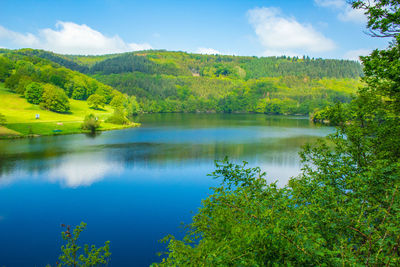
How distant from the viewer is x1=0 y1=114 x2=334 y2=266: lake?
1638 cm

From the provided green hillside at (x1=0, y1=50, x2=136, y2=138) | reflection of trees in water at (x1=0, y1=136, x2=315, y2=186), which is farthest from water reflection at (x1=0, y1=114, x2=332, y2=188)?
green hillside at (x1=0, y1=50, x2=136, y2=138)

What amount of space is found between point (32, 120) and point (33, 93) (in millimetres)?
17145

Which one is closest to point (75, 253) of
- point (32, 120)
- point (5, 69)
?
point (32, 120)

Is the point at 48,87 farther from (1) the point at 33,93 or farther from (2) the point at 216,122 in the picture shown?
(2) the point at 216,122

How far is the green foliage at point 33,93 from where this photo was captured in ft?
243

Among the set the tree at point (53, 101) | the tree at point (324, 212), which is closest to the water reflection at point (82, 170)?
the tree at point (324, 212)

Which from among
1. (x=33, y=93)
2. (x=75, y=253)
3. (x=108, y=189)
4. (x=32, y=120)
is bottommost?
(x=108, y=189)

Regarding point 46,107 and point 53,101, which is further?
point 46,107

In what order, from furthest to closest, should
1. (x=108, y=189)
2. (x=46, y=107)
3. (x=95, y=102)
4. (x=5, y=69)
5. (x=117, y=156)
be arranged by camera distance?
(x=5, y=69) < (x=95, y=102) < (x=46, y=107) < (x=117, y=156) < (x=108, y=189)

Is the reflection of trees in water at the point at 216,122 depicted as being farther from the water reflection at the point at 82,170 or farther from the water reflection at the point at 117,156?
the water reflection at the point at 82,170

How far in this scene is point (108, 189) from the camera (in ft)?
83.3

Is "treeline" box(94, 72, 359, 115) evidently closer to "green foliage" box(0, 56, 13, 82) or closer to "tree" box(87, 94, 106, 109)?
"tree" box(87, 94, 106, 109)

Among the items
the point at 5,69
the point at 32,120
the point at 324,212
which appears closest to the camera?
the point at 324,212

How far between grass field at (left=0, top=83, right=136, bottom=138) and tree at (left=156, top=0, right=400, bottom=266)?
55.0 m
